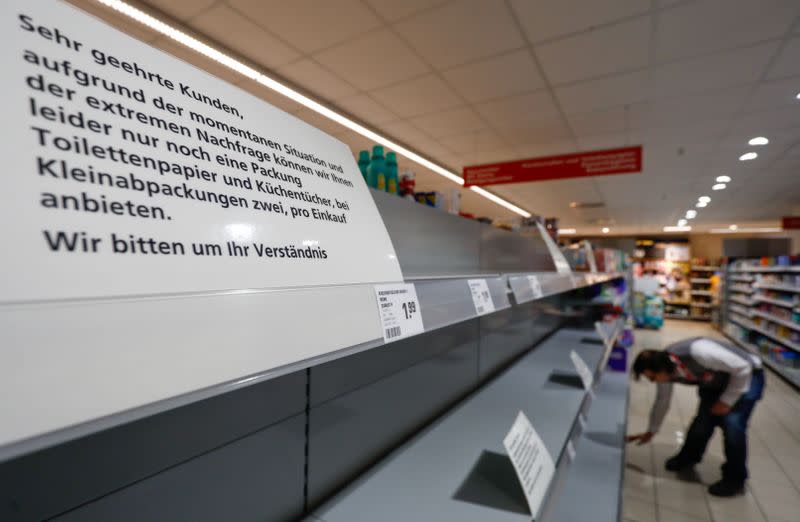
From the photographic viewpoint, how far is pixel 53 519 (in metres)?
0.46

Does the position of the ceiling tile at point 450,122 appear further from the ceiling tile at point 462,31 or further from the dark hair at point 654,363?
the dark hair at point 654,363

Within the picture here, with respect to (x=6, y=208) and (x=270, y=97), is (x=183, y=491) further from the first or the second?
(x=270, y=97)

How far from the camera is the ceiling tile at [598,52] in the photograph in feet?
9.33

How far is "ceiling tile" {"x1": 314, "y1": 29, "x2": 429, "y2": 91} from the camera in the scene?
309 cm

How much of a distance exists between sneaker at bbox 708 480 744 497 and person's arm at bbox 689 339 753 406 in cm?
51

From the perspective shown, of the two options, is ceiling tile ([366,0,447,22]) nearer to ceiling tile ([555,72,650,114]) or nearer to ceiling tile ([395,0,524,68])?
ceiling tile ([395,0,524,68])

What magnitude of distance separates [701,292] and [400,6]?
1454 cm

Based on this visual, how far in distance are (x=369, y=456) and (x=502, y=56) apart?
3321 mm

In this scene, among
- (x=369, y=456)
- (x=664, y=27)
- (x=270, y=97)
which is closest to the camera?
(x=369, y=456)

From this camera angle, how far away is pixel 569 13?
265 cm

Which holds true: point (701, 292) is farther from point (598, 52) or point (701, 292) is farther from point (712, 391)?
point (598, 52)

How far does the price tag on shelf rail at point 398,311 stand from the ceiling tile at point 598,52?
10.6ft

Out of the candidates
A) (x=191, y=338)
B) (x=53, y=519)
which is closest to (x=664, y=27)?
(x=191, y=338)

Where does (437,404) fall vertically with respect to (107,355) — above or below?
below
